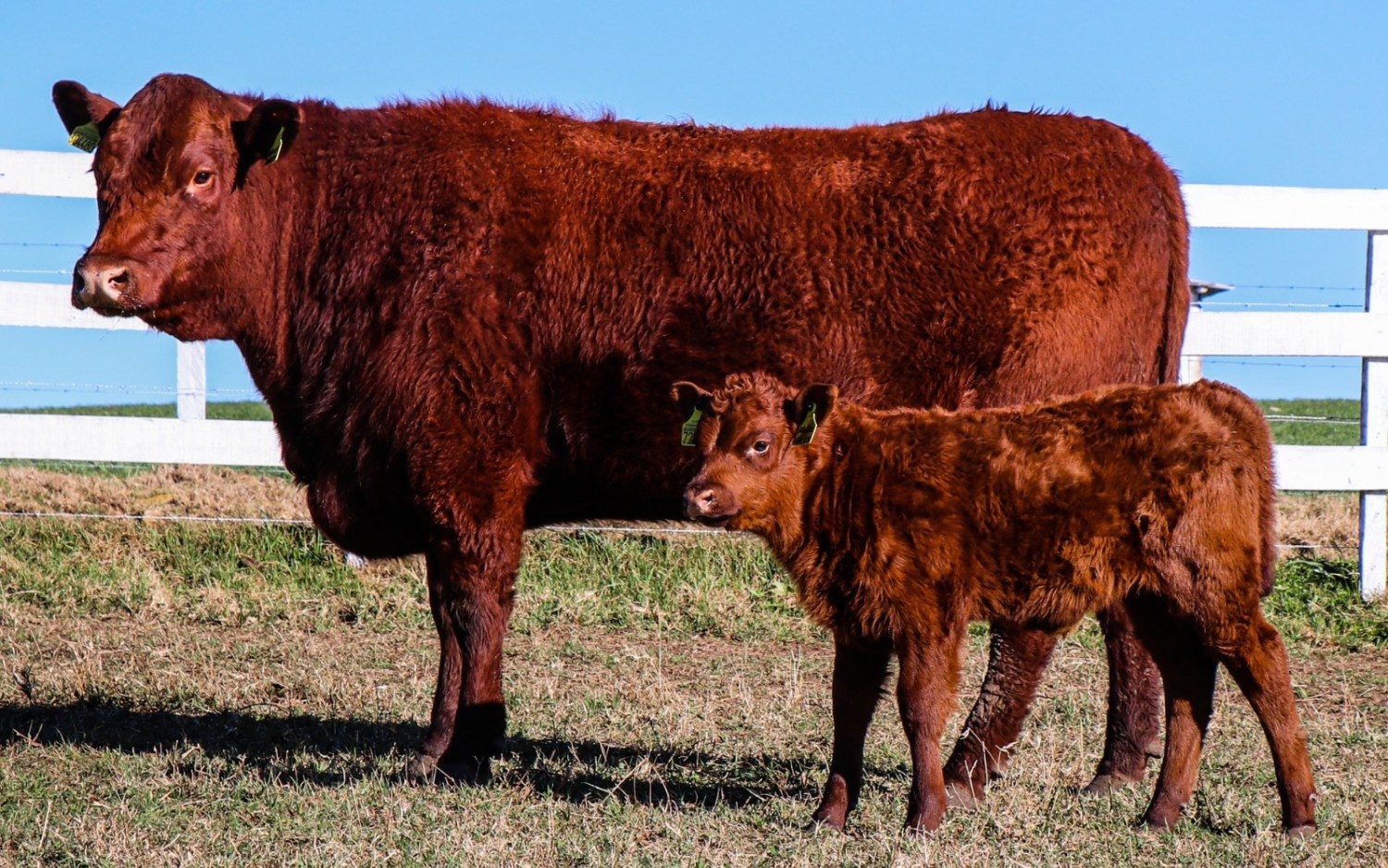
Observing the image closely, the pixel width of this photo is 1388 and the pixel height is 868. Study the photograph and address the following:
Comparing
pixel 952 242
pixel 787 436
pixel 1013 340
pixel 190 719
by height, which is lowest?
pixel 190 719

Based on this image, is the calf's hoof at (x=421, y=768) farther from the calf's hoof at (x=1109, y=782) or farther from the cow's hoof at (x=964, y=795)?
the calf's hoof at (x=1109, y=782)

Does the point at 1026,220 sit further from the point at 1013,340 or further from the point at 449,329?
the point at 449,329

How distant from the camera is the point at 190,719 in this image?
22.2ft

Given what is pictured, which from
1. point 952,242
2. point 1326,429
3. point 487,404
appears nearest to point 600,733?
point 487,404

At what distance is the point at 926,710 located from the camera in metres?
4.73

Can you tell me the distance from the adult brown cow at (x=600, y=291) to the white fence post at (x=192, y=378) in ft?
12.9

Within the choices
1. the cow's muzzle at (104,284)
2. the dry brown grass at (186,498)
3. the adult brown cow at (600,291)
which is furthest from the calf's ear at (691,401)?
the dry brown grass at (186,498)

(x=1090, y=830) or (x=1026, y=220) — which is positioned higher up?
(x=1026, y=220)

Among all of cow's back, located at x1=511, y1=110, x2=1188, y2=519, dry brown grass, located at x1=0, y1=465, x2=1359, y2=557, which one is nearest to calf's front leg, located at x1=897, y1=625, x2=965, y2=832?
cow's back, located at x1=511, y1=110, x2=1188, y2=519

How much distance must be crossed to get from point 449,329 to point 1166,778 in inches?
118

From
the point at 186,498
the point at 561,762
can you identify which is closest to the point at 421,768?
the point at 561,762

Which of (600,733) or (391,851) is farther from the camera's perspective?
(600,733)

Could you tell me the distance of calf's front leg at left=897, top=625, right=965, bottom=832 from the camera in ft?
15.5

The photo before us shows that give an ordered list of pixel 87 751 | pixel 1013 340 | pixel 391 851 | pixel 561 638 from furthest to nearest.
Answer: pixel 561 638 → pixel 87 751 → pixel 1013 340 → pixel 391 851
